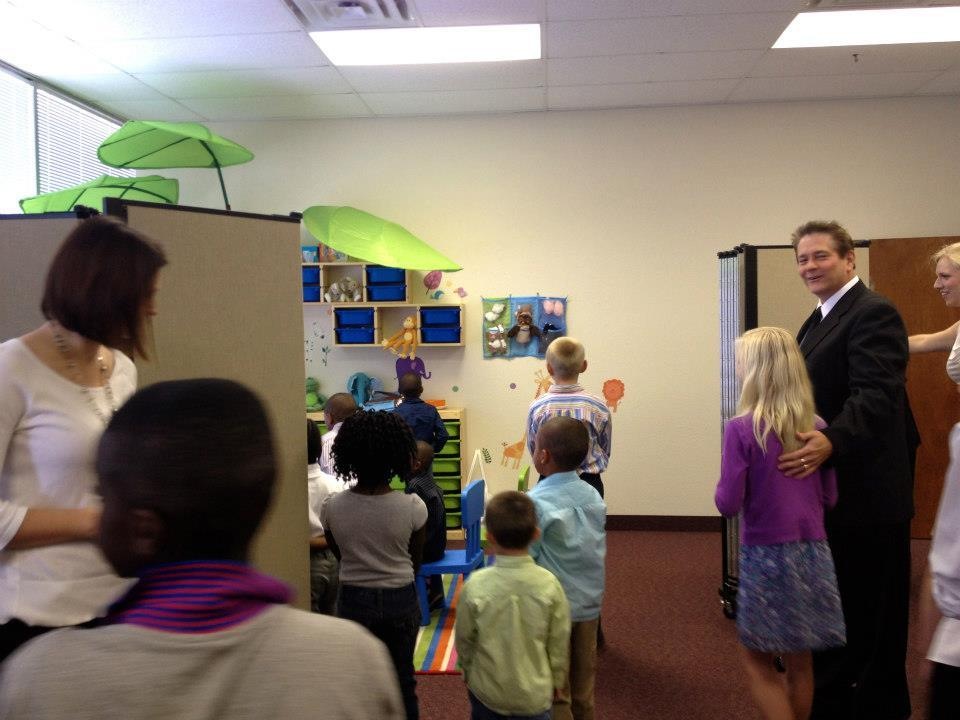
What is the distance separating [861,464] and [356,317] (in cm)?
357

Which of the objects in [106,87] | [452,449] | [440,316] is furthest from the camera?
[440,316]

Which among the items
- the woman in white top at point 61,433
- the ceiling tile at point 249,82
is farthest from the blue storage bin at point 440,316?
the woman in white top at point 61,433

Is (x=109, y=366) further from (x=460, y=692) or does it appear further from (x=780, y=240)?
(x=780, y=240)

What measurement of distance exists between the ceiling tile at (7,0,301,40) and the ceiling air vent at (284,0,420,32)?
0.07 m

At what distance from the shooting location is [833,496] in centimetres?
229

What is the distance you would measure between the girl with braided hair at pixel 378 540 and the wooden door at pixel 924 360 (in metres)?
3.98

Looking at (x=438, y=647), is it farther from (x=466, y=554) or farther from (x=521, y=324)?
(x=521, y=324)

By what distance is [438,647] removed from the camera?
3.39 m

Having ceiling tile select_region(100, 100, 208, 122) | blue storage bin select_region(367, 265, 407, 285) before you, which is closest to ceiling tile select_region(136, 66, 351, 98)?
ceiling tile select_region(100, 100, 208, 122)

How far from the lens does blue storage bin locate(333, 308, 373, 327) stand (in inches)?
206

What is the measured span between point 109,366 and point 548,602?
1150mm

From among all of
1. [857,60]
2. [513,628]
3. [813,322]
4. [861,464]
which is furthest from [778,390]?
[857,60]

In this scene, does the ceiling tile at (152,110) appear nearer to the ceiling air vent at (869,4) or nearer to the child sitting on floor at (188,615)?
the ceiling air vent at (869,4)

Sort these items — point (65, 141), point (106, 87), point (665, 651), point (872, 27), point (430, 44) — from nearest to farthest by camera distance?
point (665, 651) < point (872, 27) < point (430, 44) < point (106, 87) < point (65, 141)
